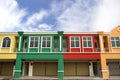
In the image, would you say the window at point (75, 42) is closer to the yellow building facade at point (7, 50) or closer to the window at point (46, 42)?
the window at point (46, 42)

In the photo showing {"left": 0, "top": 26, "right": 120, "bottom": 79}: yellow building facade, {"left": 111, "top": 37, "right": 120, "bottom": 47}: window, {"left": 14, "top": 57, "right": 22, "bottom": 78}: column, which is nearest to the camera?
{"left": 14, "top": 57, "right": 22, "bottom": 78}: column

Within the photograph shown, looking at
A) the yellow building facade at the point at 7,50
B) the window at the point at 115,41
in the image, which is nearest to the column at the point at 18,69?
the yellow building facade at the point at 7,50

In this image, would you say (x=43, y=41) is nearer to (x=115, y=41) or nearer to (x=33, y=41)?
(x=33, y=41)

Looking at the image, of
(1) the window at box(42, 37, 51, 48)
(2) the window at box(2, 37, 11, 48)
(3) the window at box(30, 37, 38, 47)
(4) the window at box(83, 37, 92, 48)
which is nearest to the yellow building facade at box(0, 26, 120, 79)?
(2) the window at box(2, 37, 11, 48)

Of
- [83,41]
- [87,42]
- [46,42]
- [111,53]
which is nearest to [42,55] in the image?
[46,42]

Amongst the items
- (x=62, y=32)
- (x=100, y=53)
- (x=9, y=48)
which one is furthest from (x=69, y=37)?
(x=9, y=48)

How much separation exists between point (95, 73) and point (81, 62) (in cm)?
271

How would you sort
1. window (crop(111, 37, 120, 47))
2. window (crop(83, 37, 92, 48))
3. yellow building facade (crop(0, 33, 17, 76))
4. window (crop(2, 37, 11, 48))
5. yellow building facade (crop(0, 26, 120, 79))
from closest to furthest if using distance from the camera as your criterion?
yellow building facade (crop(0, 26, 120, 79)) < yellow building facade (crop(0, 33, 17, 76)) < window (crop(111, 37, 120, 47)) < window (crop(83, 37, 92, 48)) < window (crop(2, 37, 11, 48))

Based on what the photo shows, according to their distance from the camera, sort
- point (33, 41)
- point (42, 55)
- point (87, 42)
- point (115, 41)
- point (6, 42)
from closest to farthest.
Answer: point (42, 55) < point (115, 41) < point (87, 42) < point (33, 41) < point (6, 42)

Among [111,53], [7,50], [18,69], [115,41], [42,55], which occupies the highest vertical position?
[115,41]

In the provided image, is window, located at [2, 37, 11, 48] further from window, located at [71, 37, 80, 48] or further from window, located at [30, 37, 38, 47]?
window, located at [71, 37, 80, 48]

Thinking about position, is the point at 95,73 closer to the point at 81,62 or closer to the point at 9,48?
the point at 81,62

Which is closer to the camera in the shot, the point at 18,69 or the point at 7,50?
the point at 18,69

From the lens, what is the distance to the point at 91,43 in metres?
24.2
